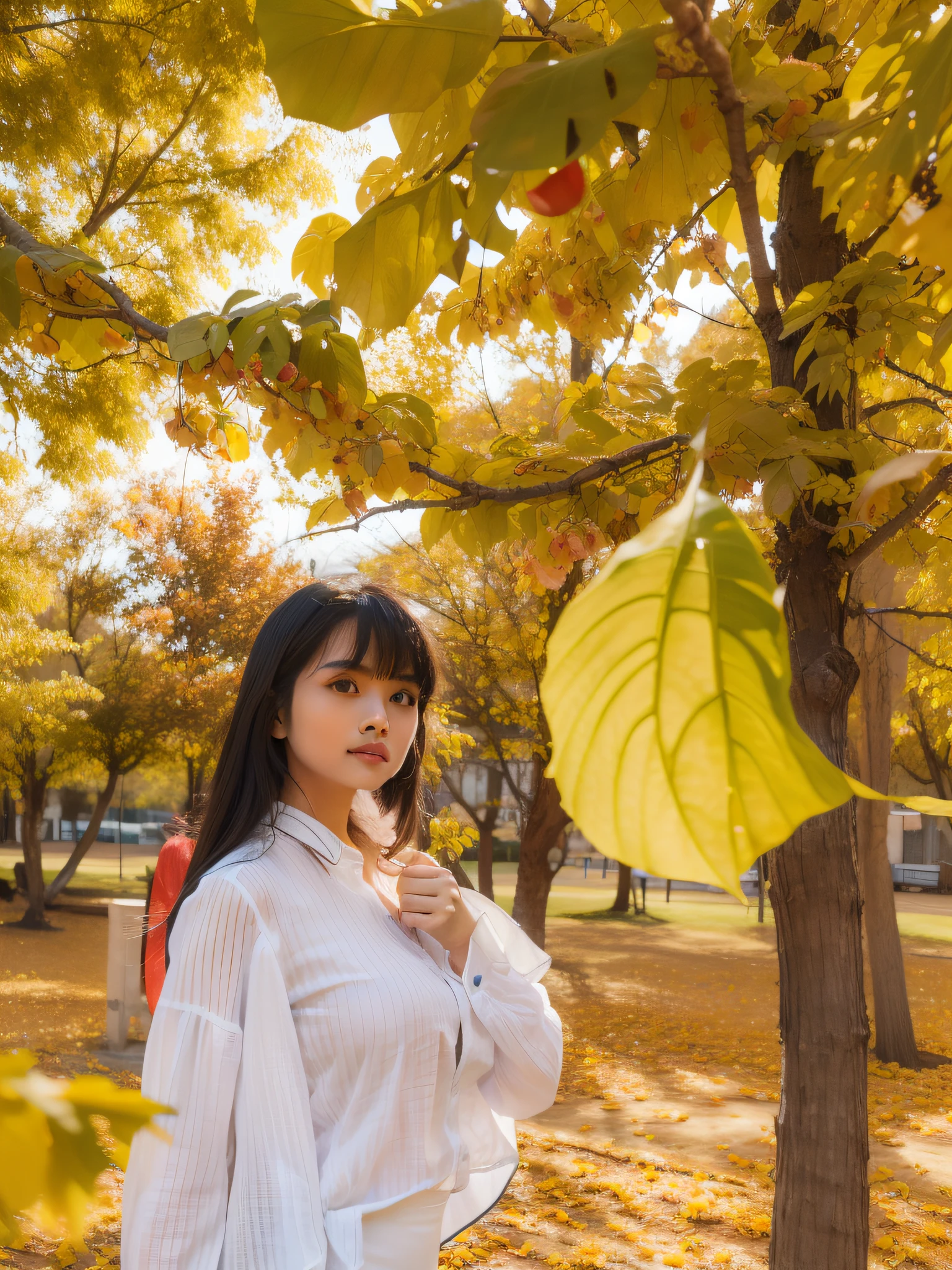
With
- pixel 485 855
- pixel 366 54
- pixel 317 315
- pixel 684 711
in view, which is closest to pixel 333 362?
pixel 317 315

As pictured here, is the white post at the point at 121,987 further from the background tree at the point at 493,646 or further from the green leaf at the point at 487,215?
the green leaf at the point at 487,215

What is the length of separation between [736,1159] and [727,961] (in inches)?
353

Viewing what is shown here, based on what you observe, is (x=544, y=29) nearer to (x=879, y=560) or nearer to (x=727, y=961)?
(x=879, y=560)

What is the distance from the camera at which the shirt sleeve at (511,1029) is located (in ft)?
4.98

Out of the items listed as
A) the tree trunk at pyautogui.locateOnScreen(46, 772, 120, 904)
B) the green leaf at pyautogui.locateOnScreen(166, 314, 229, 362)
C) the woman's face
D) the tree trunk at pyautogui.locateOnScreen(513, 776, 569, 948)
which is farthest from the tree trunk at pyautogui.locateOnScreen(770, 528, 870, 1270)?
the tree trunk at pyautogui.locateOnScreen(46, 772, 120, 904)

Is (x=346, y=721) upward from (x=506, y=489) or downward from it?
downward

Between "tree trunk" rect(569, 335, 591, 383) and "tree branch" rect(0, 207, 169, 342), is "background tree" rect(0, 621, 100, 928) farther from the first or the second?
"tree branch" rect(0, 207, 169, 342)

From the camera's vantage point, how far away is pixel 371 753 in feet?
4.95

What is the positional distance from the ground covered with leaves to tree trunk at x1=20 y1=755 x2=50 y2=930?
1391 millimetres

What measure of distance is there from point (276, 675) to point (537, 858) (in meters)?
8.69

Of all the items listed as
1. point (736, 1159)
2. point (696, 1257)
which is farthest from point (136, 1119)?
point (736, 1159)

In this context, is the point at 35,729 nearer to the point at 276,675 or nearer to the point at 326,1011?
the point at 276,675

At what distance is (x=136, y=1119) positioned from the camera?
179 millimetres

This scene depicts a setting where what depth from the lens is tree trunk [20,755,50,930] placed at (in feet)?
49.3
